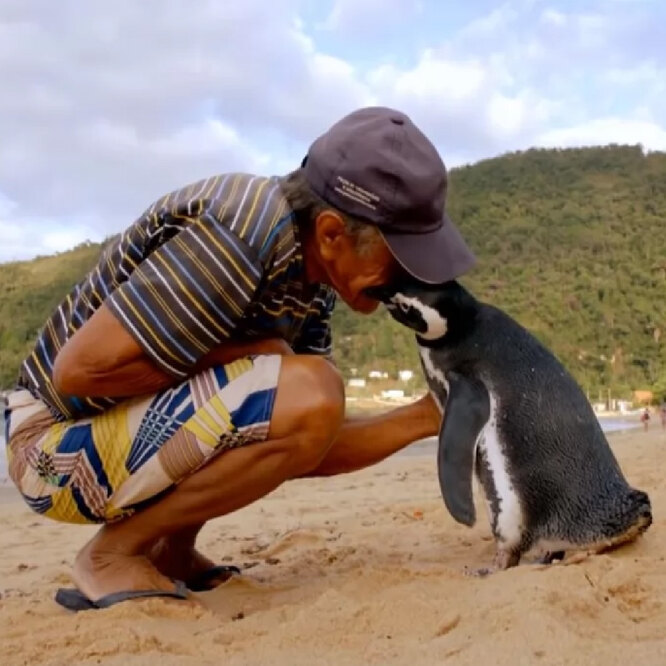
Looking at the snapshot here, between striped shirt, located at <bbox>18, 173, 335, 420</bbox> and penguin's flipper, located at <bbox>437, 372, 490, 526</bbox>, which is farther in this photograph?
penguin's flipper, located at <bbox>437, 372, 490, 526</bbox>

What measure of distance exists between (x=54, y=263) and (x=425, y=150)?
219 feet

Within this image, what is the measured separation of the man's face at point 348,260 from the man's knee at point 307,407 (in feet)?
0.67

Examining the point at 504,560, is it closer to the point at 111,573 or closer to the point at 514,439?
the point at 514,439

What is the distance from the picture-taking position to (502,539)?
252 centimetres

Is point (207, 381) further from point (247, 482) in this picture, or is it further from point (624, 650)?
point (624, 650)

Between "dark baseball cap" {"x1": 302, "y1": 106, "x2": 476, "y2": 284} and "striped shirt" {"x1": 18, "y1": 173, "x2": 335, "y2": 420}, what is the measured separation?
0.15 meters

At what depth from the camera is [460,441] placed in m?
2.44

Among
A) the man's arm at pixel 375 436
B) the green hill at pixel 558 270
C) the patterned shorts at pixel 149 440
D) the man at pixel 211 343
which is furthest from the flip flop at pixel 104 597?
the green hill at pixel 558 270

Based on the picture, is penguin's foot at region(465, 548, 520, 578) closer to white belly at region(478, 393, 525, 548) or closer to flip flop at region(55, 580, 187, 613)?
white belly at region(478, 393, 525, 548)

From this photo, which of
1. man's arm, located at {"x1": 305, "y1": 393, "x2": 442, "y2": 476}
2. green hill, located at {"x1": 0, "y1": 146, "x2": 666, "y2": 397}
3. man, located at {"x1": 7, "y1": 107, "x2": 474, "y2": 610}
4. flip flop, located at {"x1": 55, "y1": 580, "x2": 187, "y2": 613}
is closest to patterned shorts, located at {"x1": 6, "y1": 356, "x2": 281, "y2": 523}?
man, located at {"x1": 7, "y1": 107, "x2": 474, "y2": 610}

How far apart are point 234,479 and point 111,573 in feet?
1.25

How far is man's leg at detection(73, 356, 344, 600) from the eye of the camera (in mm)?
2221

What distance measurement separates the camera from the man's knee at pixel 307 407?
86.9 inches

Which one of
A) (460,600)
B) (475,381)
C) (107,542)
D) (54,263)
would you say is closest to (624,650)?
(460,600)
